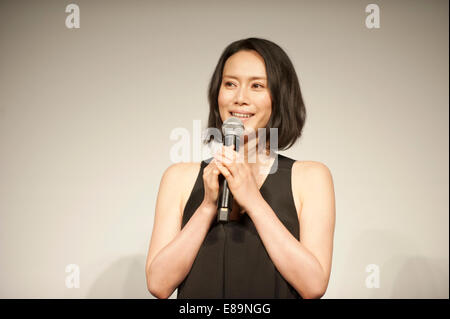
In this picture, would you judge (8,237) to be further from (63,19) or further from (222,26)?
(222,26)

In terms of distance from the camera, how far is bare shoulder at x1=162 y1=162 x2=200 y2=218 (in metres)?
1.27

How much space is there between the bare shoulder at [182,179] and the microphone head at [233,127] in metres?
0.26

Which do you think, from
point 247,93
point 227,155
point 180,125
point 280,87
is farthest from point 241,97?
point 180,125

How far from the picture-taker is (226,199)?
1016 mm

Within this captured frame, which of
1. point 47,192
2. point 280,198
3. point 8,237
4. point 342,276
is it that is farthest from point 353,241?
point 8,237

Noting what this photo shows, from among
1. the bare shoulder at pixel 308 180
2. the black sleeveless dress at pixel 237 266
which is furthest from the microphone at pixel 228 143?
the bare shoulder at pixel 308 180

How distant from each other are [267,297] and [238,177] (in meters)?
0.33

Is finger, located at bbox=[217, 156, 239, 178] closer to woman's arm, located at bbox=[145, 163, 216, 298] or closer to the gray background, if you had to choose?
woman's arm, located at bbox=[145, 163, 216, 298]

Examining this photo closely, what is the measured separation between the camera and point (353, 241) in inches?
86.8

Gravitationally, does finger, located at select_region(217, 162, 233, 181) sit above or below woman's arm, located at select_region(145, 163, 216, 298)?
above

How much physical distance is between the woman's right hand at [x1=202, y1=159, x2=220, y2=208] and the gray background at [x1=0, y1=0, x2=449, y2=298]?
Result: 115 centimetres

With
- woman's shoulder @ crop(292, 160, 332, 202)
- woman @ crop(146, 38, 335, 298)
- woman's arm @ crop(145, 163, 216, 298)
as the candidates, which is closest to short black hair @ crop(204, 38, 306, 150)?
woman @ crop(146, 38, 335, 298)

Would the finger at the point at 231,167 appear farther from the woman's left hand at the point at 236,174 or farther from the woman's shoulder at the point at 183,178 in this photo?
the woman's shoulder at the point at 183,178

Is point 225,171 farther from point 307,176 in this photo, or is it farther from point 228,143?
point 307,176
